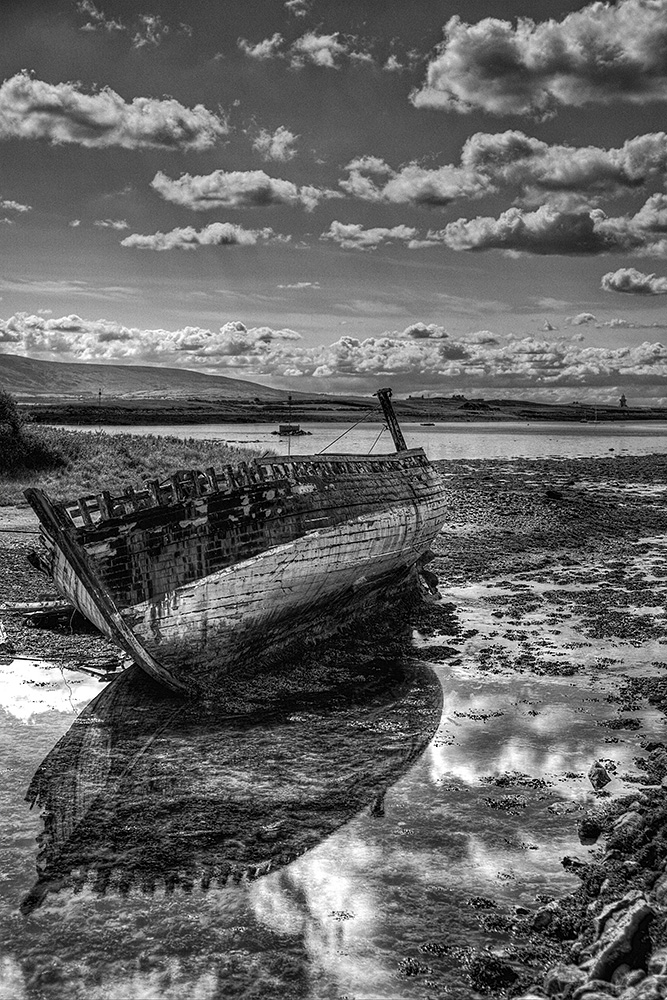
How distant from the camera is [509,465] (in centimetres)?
4719

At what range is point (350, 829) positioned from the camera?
7062 millimetres

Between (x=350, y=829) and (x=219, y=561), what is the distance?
4.39 meters

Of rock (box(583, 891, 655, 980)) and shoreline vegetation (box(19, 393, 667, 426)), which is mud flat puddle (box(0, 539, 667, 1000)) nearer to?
rock (box(583, 891, 655, 980))

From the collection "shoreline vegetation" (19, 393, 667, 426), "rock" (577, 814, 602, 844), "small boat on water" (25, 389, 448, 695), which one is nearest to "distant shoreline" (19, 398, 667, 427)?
"shoreline vegetation" (19, 393, 667, 426)

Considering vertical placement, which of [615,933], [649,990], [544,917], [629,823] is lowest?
[544,917]

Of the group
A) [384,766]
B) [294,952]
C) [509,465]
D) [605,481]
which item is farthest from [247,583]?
[509,465]

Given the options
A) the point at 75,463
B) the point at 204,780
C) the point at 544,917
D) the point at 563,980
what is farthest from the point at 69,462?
the point at 563,980

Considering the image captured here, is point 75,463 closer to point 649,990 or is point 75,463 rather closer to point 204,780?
point 204,780

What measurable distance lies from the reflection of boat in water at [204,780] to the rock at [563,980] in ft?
7.95

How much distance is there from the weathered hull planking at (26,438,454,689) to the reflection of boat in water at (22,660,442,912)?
40.6 inches

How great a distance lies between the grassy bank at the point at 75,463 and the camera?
2945 cm

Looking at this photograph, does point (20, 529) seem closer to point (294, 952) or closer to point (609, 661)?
point (609, 661)

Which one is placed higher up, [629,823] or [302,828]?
[629,823]

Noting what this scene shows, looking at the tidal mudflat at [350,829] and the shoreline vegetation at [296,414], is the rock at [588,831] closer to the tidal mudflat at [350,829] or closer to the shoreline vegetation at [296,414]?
the tidal mudflat at [350,829]
